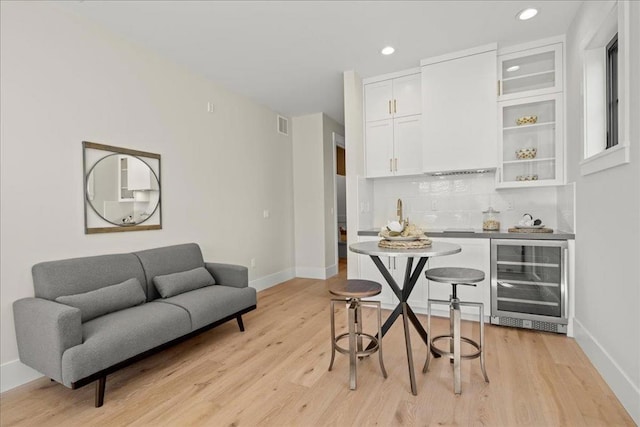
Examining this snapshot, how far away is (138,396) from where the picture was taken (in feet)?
6.88

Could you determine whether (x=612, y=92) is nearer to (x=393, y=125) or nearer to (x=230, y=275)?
(x=393, y=125)

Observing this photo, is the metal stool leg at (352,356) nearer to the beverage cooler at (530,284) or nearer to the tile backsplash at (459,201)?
the beverage cooler at (530,284)

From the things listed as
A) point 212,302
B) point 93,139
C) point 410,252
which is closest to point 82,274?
point 212,302

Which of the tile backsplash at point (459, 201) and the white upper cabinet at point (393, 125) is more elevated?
the white upper cabinet at point (393, 125)

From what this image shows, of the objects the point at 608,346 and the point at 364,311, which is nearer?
the point at 608,346

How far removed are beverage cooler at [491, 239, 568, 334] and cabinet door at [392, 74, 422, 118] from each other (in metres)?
1.78

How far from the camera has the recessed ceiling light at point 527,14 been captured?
107 inches

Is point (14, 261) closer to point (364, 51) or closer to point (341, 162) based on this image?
point (364, 51)

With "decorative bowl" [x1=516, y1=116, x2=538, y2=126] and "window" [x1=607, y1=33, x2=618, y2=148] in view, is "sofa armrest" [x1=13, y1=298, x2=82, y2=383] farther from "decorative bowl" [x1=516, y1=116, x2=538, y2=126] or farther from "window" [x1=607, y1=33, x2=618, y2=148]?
"decorative bowl" [x1=516, y1=116, x2=538, y2=126]

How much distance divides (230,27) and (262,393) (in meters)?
2.97

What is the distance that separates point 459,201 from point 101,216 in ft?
12.3

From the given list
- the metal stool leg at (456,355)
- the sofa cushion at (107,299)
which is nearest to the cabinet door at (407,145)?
the metal stool leg at (456,355)

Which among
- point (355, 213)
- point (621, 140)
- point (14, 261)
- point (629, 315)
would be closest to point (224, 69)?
point (355, 213)

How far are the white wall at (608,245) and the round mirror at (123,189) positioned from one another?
3715 millimetres
